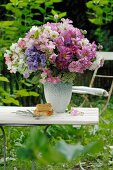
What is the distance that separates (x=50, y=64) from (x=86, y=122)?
481 mm

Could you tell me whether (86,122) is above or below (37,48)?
below

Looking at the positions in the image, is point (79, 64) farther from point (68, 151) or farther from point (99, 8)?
point (99, 8)

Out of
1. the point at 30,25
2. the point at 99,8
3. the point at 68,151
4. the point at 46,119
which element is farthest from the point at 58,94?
the point at 99,8

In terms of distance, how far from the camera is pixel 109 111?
855cm

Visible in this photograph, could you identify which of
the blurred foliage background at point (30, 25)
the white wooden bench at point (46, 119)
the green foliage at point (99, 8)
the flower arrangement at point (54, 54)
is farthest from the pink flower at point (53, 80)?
the green foliage at point (99, 8)

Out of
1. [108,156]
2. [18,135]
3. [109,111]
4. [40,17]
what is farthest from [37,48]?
[40,17]

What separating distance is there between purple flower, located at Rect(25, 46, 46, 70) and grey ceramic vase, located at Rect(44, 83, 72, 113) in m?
0.19

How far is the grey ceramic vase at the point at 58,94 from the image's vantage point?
3467 mm

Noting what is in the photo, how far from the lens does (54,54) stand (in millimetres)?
3305

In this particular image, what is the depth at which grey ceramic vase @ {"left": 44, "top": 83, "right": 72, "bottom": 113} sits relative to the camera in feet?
11.4

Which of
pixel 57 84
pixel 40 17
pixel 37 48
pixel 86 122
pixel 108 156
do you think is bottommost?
pixel 108 156

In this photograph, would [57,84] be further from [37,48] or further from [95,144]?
[95,144]

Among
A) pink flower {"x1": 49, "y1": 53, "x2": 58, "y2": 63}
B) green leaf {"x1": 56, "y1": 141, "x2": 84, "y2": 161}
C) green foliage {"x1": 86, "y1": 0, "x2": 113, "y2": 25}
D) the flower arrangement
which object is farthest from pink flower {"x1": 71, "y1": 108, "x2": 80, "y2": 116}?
green foliage {"x1": 86, "y1": 0, "x2": 113, "y2": 25}

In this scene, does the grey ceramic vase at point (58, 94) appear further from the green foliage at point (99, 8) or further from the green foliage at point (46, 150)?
the green foliage at point (99, 8)
